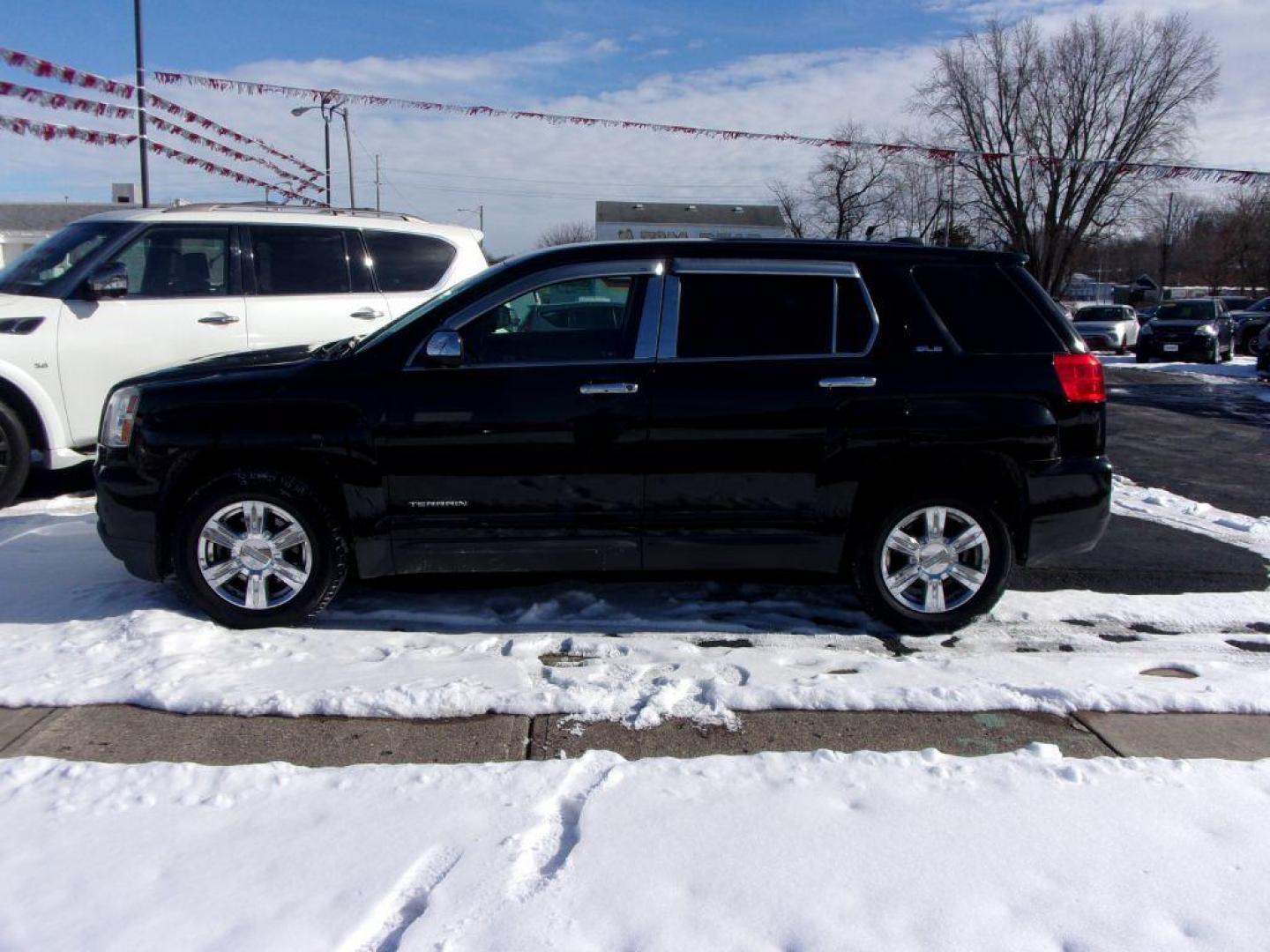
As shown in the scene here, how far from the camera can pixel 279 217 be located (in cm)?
732

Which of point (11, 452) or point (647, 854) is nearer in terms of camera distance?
point (647, 854)

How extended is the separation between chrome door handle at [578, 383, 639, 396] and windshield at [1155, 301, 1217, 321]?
87.4 feet

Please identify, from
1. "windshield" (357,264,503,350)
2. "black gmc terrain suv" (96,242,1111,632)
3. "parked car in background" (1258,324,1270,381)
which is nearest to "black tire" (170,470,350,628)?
"black gmc terrain suv" (96,242,1111,632)

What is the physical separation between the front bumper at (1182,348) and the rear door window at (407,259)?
23.9 m

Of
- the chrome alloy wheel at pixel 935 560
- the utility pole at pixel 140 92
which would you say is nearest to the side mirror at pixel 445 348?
the chrome alloy wheel at pixel 935 560

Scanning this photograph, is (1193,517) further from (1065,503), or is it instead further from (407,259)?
(407,259)

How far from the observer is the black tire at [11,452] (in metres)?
6.64

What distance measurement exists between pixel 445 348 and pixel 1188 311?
27675 mm

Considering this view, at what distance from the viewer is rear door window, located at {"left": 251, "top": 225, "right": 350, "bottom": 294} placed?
23.8ft

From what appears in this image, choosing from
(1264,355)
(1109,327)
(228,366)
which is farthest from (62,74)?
(1109,327)

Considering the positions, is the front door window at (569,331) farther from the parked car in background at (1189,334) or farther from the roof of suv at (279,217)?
the parked car in background at (1189,334)

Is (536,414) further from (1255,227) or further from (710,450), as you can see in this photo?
(1255,227)

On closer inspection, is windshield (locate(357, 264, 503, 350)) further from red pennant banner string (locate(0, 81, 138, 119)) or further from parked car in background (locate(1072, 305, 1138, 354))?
parked car in background (locate(1072, 305, 1138, 354))

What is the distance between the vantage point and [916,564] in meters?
4.63
